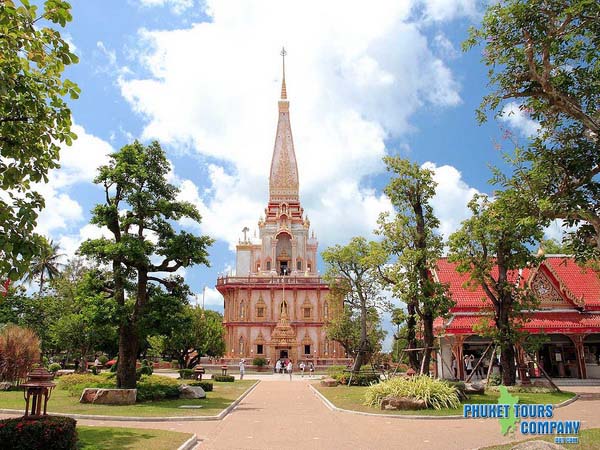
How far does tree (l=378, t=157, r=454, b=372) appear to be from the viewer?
63.3 ft

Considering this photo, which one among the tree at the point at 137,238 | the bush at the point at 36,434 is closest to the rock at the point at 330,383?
the tree at the point at 137,238

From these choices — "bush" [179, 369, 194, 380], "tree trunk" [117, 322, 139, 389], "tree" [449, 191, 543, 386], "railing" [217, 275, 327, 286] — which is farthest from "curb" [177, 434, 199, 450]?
"railing" [217, 275, 327, 286]

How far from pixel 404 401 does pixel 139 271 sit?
10.6m

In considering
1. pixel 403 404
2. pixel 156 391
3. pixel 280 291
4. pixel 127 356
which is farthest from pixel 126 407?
pixel 280 291

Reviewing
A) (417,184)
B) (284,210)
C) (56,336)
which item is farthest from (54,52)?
(284,210)

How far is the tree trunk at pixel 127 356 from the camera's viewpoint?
1802cm

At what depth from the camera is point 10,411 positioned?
14.1 m

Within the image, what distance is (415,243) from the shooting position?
20.3 meters

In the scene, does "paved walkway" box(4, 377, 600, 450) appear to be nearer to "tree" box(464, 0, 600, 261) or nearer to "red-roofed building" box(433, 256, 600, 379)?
"tree" box(464, 0, 600, 261)

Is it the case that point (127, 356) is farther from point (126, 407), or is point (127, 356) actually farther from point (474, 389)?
point (474, 389)

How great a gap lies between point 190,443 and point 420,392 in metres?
8.01

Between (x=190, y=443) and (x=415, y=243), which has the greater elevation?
(x=415, y=243)

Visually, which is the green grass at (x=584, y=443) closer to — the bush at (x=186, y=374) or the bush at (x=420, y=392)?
the bush at (x=420, y=392)

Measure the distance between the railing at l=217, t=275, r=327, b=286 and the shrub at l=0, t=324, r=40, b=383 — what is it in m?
37.3
